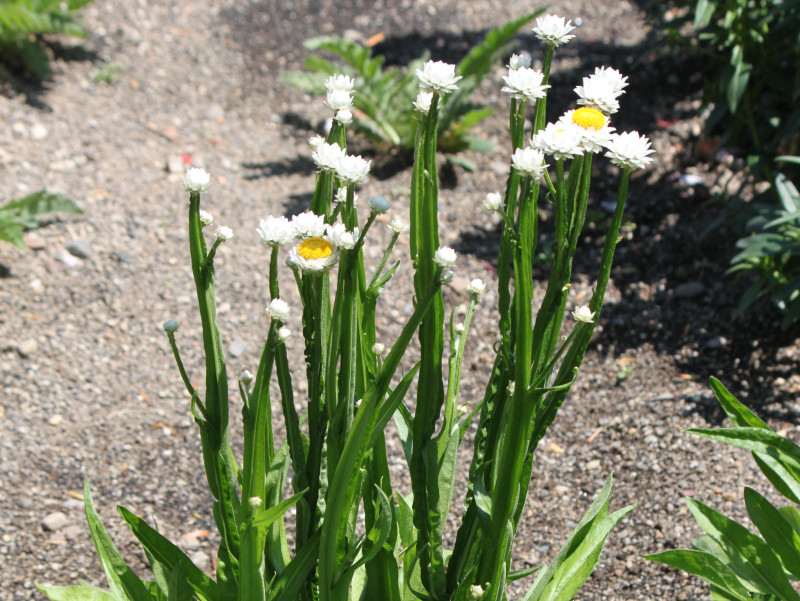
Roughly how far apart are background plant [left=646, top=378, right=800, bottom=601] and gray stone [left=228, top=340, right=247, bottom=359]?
1576 millimetres

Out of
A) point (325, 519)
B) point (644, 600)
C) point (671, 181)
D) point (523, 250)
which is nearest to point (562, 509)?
point (644, 600)

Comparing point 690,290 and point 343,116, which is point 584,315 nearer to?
point 343,116

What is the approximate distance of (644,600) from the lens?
1.93 metres

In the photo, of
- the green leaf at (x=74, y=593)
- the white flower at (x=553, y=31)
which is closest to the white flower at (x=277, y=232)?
the white flower at (x=553, y=31)

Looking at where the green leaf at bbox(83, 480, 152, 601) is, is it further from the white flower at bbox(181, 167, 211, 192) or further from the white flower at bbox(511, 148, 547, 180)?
the white flower at bbox(511, 148, 547, 180)

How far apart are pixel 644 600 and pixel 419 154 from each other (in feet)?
4.27

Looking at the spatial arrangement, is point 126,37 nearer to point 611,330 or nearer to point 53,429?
point 53,429

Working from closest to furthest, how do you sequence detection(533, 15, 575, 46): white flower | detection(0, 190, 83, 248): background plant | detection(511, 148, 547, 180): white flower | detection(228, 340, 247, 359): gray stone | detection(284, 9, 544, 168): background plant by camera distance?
detection(511, 148, 547, 180): white flower, detection(533, 15, 575, 46): white flower, detection(228, 340, 247, 359): gray stone, detection(0, 190, 83, 248): background plant, detection(284, 9, 544, 168): background plant

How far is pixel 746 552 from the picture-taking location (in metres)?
1.58

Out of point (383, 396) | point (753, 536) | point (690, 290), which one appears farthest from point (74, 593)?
point (690, 290)

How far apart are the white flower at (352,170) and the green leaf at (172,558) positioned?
750 millimetres

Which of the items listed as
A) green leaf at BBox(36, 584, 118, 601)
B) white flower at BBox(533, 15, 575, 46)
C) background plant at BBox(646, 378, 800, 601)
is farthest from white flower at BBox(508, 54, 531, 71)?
green leaf at BBox(36, 584, 118, 601)

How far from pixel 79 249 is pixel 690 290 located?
220 centimetres

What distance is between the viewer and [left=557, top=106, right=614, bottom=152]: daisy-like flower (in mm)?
1057
